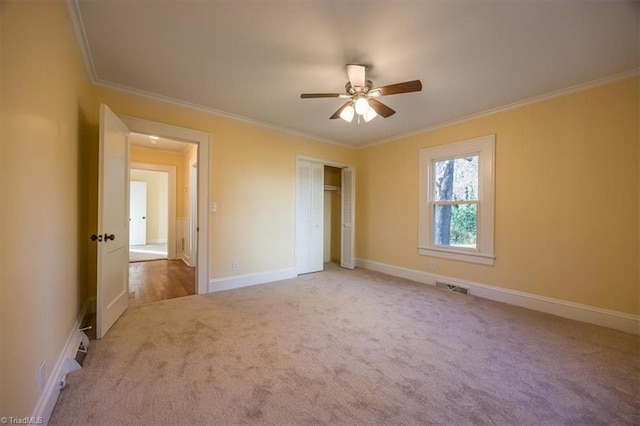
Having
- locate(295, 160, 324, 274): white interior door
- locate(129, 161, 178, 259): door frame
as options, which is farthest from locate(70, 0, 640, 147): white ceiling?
locate(129, 161, 178, 259): door frame

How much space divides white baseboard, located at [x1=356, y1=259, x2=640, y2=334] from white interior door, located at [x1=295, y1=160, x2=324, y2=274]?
182 centimetres

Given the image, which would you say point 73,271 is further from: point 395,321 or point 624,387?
point 624,387

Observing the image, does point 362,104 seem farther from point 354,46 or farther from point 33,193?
point 33,193

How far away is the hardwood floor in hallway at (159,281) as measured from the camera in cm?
354

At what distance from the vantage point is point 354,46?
2.20m

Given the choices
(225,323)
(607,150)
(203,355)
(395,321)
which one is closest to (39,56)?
(203,355)

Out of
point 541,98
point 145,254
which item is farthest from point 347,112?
point 145,254

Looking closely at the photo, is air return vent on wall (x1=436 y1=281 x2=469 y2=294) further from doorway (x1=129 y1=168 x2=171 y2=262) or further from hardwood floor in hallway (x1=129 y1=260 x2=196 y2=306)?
doorway (x1=129 y1=168 x2=171 y2=262)

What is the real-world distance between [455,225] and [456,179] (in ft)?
2.30

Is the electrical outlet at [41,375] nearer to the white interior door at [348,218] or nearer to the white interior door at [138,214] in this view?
the white interior door at [348,218]

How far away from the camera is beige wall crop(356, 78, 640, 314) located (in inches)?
102

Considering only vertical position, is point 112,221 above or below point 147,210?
below

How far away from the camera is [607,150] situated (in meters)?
2.69

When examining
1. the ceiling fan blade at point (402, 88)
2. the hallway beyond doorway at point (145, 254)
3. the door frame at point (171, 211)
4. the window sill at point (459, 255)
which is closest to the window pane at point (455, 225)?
→ the window sill at point (459, 255)
